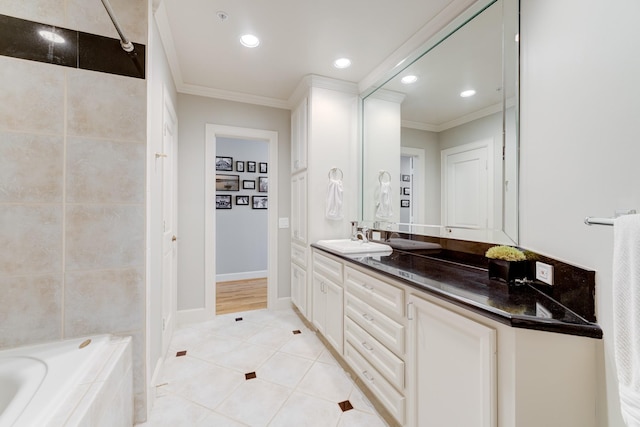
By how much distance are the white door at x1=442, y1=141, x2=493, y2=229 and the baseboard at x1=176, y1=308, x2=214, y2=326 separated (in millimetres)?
2597

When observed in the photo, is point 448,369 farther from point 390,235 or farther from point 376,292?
point 390,235

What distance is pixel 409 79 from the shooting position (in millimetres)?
2148

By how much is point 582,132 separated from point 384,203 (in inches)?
62.2

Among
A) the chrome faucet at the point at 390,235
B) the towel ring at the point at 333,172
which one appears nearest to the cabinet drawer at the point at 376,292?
the chrome faucet at the point at 390,235

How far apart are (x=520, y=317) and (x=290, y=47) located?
7.56ft

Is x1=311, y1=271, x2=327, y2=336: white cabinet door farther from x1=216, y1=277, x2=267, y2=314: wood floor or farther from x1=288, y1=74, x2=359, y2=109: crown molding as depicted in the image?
x1=288, y1=74, x2=359, y2=109: crown molding

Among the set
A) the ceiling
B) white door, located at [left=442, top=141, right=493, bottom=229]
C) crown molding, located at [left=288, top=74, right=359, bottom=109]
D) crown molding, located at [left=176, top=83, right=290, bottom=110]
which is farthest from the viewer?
crown molding, located at [left=176, top=83, right=290, bottom=110]

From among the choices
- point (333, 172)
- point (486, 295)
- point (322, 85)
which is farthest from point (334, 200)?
point (486, 295)

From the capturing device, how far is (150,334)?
1580mm

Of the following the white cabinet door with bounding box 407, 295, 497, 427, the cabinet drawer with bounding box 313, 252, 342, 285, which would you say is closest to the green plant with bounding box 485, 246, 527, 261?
the white cabinet door with bounding box 407, 295, 497, 427

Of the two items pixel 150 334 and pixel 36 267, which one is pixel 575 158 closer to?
pixel 150 334

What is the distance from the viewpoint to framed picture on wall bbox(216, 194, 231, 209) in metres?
4.43

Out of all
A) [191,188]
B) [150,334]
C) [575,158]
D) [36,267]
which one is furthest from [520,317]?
[191,188]

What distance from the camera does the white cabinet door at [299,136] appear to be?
8.93 feet
